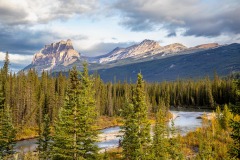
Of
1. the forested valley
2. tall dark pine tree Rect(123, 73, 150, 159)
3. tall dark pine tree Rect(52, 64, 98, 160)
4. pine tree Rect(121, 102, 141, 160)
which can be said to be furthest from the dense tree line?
tall dark pine tree Rect(52, 64, 98, 160)

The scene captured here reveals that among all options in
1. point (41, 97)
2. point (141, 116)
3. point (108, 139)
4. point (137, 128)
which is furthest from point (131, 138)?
point (41, 97)

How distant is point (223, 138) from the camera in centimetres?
5534

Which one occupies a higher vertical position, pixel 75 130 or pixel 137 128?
pixel 75 130

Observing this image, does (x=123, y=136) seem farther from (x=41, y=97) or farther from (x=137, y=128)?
(x=41, y=97)

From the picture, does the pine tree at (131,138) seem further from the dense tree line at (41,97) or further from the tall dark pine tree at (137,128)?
the dense tree line at (41,97)

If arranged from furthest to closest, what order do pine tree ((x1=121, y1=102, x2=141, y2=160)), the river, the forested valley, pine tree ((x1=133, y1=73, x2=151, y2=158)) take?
the river → pine tree ((x1=133, y1=73, x2=151, y2=158)) → pine tree ((x1=121, y1=102, x2=141, y2=160)) → the forested valley

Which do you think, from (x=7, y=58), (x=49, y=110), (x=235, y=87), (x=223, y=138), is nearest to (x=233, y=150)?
(x=235, y=87)

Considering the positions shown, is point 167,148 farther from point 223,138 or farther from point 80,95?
point 223,138

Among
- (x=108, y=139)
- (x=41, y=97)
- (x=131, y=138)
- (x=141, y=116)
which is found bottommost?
(x=108, y=139)

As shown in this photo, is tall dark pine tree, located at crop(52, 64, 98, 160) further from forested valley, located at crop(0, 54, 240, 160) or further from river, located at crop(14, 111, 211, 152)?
river, located at crop(14, 111, 211, 152)

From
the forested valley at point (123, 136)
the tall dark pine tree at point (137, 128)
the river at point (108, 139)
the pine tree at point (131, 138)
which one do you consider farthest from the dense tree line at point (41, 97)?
the tall dark pine tree at point (137, 128)

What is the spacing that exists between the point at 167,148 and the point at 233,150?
11807 mm

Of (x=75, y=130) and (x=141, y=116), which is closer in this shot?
(x=75, y=130)

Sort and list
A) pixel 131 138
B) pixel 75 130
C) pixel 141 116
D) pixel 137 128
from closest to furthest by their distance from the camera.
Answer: pixel 75 130 → pixel 137 128 → pixel 131 138 → pixel 141 116
